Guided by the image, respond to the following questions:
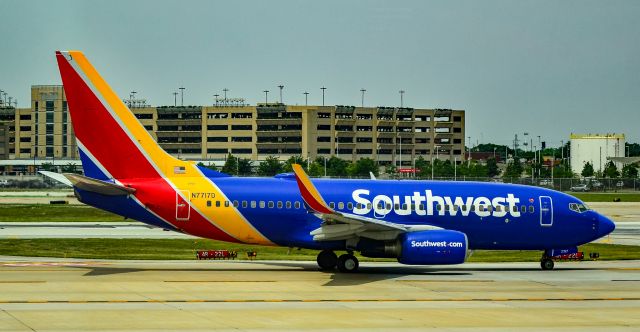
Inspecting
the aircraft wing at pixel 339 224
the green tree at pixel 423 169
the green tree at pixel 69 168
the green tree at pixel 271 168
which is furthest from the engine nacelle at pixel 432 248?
the green tree at pixel 69 168

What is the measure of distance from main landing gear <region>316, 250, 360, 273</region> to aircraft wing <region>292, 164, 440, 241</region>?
942 mm

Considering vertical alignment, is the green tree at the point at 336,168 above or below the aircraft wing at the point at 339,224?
above

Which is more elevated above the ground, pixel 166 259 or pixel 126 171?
pixel 126 171

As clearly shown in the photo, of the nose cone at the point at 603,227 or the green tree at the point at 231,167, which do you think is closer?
the nose cone at the point at 603,227

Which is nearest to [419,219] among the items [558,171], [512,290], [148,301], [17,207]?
[512,290]

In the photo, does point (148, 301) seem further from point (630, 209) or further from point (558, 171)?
point (558, 171)

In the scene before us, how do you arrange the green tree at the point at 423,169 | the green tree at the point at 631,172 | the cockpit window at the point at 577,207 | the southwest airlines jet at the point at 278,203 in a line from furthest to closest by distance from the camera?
1. the green tree at the point at 631,172
2. the green tree at the point at 423,169
3. the cockpit window at the point at 577,207
4. the southwest airlines jet at the point at 278,203

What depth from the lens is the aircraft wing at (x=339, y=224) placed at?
112 ft

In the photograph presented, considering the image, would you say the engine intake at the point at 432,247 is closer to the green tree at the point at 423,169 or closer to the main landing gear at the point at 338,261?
the main landing gear at the point at 338,261

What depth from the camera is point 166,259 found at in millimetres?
41500

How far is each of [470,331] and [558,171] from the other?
16662 centimetres

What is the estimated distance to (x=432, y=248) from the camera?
115 feet

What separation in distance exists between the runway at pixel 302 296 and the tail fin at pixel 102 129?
379cm

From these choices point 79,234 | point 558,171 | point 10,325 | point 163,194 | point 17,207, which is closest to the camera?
point 10,325
